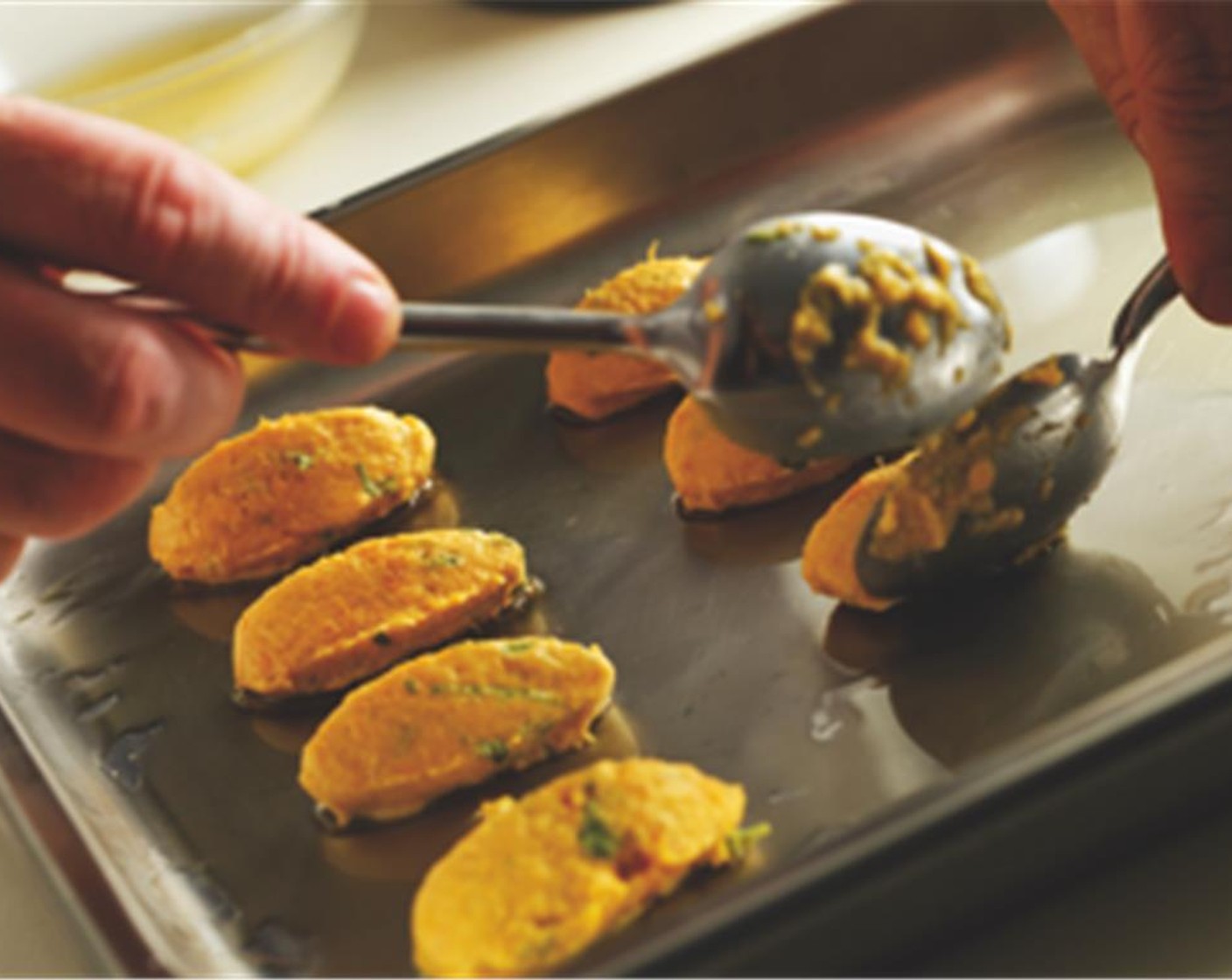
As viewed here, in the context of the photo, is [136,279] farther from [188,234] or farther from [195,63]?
[195,63]

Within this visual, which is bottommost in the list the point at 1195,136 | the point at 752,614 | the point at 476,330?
the point at 752,614

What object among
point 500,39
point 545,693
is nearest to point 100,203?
point 545,693

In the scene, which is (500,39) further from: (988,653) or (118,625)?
(988,653)

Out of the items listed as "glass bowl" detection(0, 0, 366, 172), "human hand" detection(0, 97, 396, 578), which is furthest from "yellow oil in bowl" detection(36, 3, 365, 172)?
"human hand" detection(0, 97, 396, 578)

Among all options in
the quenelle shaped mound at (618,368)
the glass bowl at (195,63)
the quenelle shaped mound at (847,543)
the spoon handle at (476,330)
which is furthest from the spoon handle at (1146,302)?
the glass bowl at (195,63)

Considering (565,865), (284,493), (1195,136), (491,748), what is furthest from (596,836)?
(1195,136)

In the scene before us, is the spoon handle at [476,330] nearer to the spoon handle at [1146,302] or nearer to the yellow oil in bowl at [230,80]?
the spoon handle at [1146,302]
